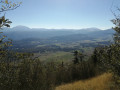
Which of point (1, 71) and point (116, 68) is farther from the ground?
point (116, 68)

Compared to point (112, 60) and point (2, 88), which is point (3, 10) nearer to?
point (2, 88)

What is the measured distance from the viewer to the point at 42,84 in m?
4.32

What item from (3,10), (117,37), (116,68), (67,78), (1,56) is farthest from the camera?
(67,78)

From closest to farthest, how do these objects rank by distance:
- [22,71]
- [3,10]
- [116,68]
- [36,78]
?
[3,10]
[116,68]
[22,71]
[36,78]

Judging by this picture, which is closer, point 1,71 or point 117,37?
point 1,71

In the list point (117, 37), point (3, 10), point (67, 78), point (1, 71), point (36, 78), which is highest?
point (3, 10)

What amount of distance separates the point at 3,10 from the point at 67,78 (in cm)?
1021

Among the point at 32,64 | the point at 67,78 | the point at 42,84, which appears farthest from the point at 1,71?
the point at 67,78

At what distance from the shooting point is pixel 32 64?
4.39 metres

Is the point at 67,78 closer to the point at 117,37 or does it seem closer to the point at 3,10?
the point at 117,37

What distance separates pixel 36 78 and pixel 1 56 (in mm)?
1591

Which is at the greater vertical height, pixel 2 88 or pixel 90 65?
pixel 2 88

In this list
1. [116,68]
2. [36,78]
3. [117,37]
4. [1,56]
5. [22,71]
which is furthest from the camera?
[36,78]

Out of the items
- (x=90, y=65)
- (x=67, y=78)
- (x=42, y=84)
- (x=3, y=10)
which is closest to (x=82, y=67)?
(x=90, y=65)
